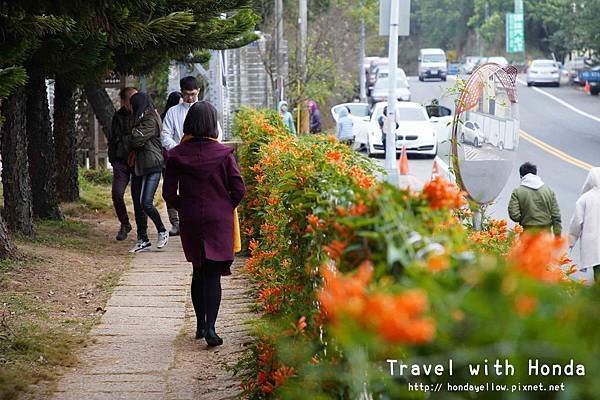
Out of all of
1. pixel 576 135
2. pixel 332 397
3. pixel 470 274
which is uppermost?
pixel 470 274

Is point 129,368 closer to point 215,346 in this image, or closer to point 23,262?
point 215,346

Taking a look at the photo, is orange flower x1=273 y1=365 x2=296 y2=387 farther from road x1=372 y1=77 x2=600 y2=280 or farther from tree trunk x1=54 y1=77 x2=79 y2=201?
tree trunk x1=54 y1=77 x2=79 y2=201

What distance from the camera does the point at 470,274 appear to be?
7.26ft

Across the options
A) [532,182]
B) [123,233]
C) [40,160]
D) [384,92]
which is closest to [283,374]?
[532,182]

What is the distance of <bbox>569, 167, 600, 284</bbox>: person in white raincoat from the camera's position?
9320 mm

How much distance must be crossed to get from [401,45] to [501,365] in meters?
104

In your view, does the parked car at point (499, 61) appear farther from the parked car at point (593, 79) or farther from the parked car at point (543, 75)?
the parked car at point (593, 79)

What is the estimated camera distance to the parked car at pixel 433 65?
2832 inches

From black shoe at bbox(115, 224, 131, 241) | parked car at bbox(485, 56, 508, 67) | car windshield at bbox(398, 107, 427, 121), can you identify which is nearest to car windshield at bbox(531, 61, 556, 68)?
parked car at bbox(485, 56, 508, 67)

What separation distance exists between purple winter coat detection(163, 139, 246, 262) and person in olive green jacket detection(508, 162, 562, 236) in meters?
4.46

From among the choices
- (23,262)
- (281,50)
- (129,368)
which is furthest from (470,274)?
(281,50)

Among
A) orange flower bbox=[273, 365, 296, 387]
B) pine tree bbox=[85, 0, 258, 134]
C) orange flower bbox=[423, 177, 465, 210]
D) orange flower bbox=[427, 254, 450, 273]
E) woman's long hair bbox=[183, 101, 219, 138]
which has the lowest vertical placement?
orange flower bbox=[273, 365, 296, 387]

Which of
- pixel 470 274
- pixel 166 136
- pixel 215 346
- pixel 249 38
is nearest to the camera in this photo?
pixel 470 274

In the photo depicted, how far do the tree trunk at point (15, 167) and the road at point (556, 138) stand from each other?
173 inches
